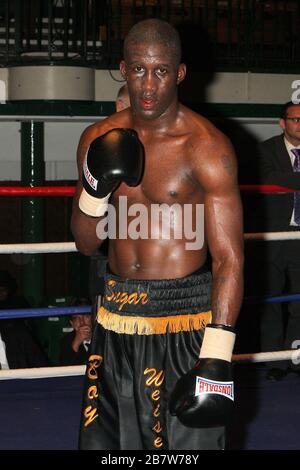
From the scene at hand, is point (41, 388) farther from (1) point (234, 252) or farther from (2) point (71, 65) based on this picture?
(2) point (71, 65)

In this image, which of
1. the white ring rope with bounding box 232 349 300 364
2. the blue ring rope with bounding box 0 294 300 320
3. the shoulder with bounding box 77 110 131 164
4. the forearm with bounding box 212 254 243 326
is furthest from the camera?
the white ring rope with bounding box 232 349 300 364

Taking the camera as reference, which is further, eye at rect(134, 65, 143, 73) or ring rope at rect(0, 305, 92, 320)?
ring rope at rect(0, 305, 92, 320)

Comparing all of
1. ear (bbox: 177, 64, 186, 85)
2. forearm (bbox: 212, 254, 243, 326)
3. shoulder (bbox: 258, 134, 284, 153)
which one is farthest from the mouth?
shoulder (bbox: 258, 134, 284, 153)

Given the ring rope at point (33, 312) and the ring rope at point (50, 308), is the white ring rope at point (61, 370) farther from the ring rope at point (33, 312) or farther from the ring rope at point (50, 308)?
the ring rope at point (33, 312)

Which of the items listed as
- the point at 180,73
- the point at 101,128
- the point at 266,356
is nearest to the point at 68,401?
the point at 266,356

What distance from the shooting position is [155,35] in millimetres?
2062

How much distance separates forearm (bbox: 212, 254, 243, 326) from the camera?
2.02 m

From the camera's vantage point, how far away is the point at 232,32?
28.3ft

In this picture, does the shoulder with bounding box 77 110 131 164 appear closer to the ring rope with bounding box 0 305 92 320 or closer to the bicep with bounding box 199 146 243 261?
the bicep with bounding box 199 146 243 261

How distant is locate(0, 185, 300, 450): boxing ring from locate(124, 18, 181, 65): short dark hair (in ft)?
4.40

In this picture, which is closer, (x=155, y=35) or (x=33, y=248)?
(x=155, y=35)

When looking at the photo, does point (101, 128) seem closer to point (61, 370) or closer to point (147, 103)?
point (147, 103)

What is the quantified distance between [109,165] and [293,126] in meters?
2.38

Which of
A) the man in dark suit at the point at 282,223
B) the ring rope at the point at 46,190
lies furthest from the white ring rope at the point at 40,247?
the man in dark suit at the point at 282,223
